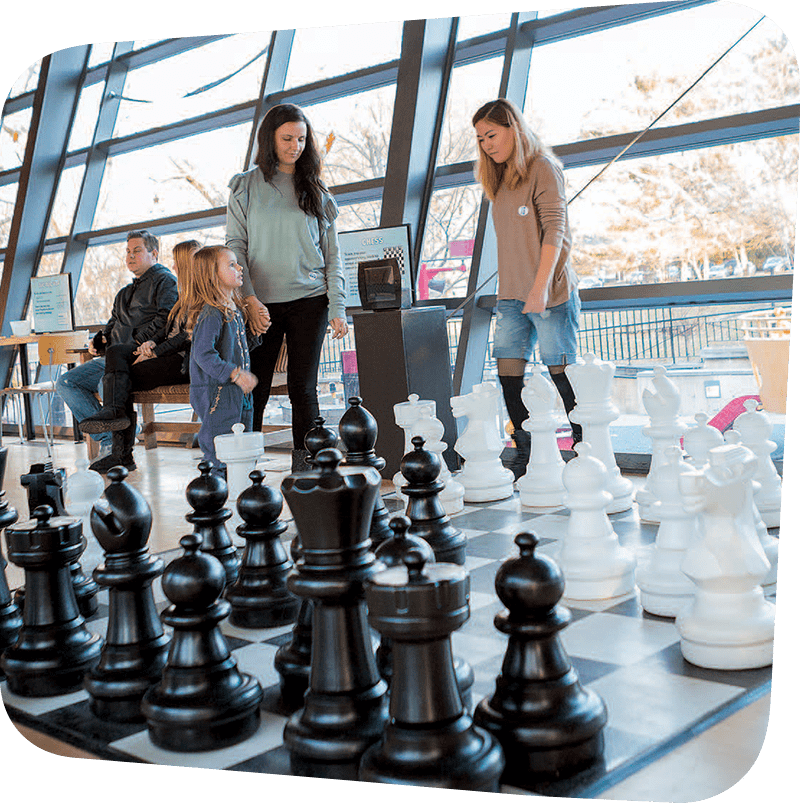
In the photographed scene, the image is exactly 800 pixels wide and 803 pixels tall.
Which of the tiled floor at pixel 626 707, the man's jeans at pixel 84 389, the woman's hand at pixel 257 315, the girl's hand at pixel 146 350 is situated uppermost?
the woman's hand at pixel 257 315

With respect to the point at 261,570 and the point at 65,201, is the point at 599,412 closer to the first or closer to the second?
the point at 261,570

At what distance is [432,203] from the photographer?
1604 millimetres

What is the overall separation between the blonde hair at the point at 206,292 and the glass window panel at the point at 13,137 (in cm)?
34

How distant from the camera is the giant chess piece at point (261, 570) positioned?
1206mm

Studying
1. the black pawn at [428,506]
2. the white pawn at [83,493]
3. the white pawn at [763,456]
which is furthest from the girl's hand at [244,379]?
the white pawn at [763,456]

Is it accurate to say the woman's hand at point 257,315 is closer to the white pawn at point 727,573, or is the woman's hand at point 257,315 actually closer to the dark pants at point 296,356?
the dark pants at point 296,356

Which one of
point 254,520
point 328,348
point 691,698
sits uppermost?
point 328,348

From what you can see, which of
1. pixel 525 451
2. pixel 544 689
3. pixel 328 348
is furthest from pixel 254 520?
pixel 525 451

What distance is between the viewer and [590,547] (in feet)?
3.94

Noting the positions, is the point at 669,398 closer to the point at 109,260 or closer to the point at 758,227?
the point at 758,227

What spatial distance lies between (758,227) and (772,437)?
0.26 meters

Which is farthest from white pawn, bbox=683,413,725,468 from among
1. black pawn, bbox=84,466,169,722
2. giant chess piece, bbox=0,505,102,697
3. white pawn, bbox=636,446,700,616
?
giant chess piece, bbox=0,505,102,697

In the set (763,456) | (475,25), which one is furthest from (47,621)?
(475,25)

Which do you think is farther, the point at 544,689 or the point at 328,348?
the point at 328,348
